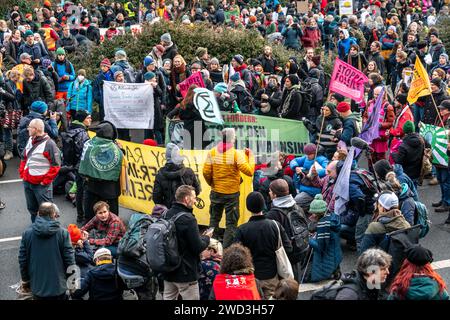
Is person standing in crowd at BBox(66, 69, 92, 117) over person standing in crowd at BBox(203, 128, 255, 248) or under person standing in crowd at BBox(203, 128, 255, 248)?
under

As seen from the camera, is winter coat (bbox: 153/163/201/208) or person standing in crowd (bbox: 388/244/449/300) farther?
winter coat (bbox: 153/163/201/208)

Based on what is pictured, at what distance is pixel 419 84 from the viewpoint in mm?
14922

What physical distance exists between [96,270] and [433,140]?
6353 mm

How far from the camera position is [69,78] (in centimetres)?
1814

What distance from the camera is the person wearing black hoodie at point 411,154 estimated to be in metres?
13.1

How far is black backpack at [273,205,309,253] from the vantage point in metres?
9.80

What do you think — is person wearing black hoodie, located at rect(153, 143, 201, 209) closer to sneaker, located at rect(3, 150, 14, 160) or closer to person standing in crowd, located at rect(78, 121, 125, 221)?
person standing in crowd, located at rect(78, 121, 125, 221)

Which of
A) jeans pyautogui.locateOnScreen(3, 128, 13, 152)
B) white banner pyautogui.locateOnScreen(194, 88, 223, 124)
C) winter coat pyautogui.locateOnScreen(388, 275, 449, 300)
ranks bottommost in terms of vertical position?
jeans pyautogui.locateOnScreen(3, 128, 13, 152)

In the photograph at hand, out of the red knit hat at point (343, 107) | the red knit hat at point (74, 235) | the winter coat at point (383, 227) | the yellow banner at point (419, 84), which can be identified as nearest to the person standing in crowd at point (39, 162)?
the red knit hat at point (74, 235)

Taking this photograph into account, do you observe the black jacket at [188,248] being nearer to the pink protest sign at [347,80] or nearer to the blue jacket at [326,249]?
the blue jacket at [326,249]

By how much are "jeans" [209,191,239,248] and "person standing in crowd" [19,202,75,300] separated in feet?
9.53

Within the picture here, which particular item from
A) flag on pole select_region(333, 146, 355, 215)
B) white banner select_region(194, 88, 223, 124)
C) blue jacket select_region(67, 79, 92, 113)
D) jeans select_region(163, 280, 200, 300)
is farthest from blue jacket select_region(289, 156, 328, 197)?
blue jacket select_region(67, 79, 92, 113)
